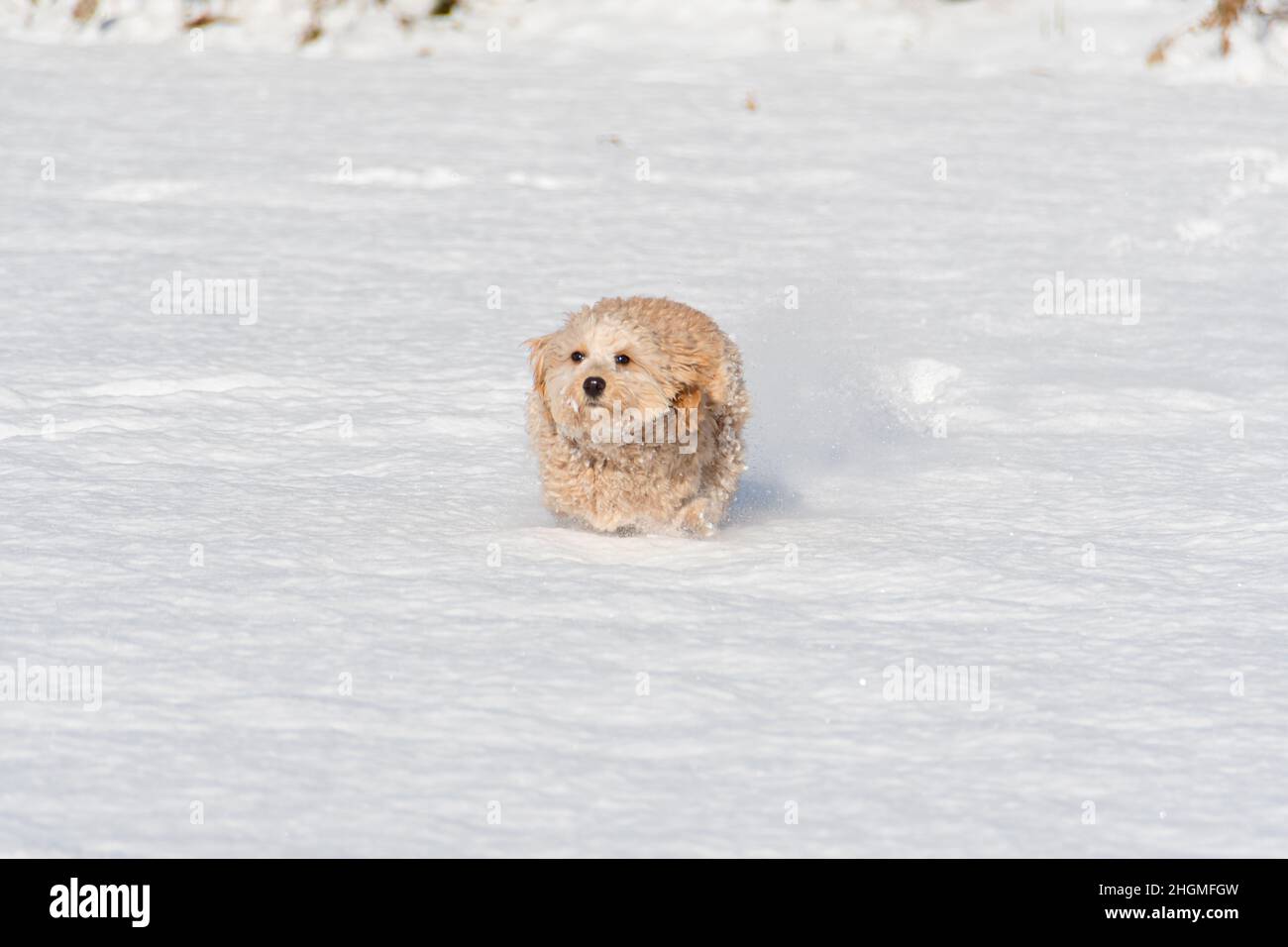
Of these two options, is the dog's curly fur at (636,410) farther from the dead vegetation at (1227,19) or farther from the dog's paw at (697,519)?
the dead vegetation at (1227,19)

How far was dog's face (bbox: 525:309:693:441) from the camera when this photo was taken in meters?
4.84

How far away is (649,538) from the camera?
200 inches

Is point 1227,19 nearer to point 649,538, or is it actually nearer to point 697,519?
point 697,519

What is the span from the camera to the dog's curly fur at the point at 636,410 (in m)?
4.88

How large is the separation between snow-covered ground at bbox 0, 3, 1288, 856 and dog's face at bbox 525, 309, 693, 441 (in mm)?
411

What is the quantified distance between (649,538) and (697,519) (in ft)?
0.53

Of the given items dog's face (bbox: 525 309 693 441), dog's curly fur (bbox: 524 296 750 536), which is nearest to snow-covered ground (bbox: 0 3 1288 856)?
dog's curly fur (bbox: 524 296 750 536)

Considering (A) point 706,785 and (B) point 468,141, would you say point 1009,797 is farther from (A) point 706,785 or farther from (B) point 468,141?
(B) point 468,141

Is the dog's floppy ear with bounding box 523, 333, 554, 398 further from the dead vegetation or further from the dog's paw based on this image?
the dead vegetation

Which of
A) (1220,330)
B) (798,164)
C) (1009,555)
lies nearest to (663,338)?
(1009,555)

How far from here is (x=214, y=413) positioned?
20.5 feet

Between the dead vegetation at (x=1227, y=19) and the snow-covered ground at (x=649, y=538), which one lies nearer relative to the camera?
the snow-covered ground at (x=649, y=538)

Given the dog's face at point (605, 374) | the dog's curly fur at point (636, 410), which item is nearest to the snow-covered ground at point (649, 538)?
the dog's curly fur at point (636, 410)
